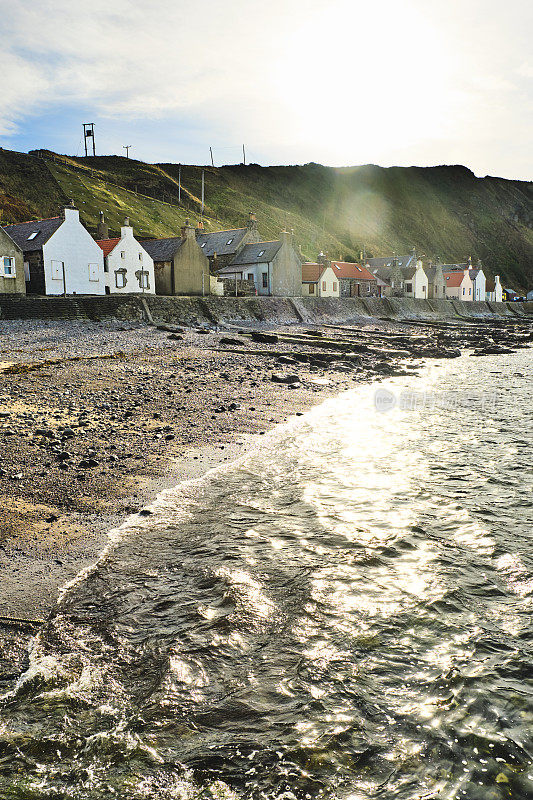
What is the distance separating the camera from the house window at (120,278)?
48344mm

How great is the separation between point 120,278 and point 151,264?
13.6 feet

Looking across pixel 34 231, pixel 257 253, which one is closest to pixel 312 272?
pixel 257 253

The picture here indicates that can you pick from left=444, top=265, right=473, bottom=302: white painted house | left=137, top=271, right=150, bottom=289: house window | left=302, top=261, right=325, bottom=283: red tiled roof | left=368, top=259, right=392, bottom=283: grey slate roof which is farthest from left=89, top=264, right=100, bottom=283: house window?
left=444, top=265, right=473, bottom=302: white painted house

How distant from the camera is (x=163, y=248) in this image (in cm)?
5334

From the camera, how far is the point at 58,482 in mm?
8875

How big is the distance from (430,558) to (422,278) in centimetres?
9853

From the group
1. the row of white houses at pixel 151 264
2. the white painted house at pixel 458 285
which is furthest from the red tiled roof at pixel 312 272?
the white painted house at pixel 458 285

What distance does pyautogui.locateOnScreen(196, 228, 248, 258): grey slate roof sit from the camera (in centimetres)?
6438

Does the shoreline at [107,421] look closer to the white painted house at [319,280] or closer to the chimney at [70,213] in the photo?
the chimney at [70,213]

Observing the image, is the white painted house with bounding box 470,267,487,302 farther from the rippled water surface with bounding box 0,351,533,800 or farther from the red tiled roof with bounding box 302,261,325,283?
the rippled water surface with bounding box 0,351,533,800

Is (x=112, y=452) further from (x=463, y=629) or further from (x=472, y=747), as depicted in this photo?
(x=472, y=747)

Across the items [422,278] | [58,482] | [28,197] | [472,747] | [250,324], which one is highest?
[28,197]

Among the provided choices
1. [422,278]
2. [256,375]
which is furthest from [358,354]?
[422,278]

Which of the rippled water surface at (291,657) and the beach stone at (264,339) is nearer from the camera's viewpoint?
the rippled water surface at (291,657)
